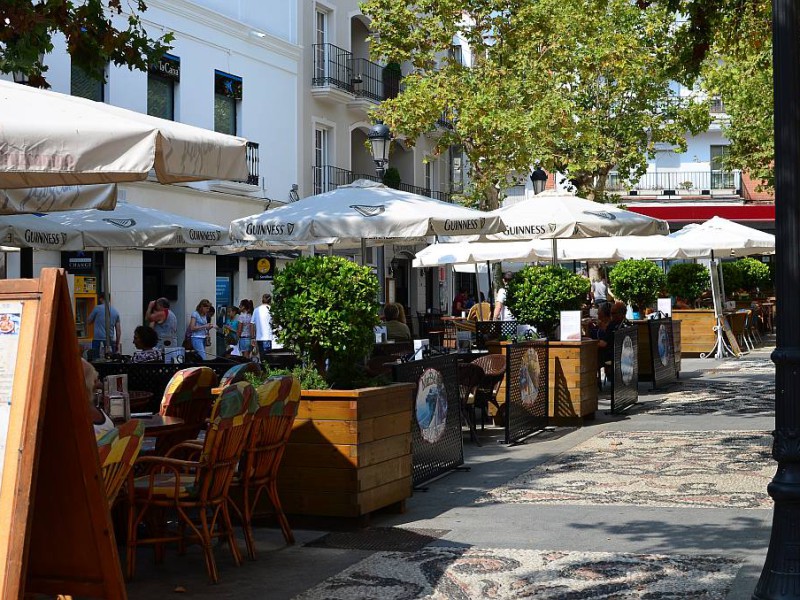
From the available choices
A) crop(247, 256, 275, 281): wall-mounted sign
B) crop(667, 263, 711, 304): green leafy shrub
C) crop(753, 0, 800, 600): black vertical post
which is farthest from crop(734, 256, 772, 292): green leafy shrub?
crop(753, 0, 800, 600): black vertical post

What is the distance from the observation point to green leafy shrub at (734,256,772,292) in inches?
1399

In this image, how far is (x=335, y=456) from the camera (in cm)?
799

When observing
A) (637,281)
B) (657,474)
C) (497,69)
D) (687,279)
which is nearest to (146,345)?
(657,474)

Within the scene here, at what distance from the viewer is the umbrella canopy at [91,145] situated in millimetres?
5926

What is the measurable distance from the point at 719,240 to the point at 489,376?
15493 mm

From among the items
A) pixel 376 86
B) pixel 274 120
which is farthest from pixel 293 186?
pixel 376 86

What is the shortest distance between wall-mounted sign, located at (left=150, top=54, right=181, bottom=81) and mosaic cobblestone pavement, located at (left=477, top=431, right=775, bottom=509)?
16.2 metres

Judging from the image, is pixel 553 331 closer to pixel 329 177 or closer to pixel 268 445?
pixel 268 445

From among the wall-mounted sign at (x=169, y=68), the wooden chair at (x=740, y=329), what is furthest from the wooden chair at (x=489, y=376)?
the wooden chair at (x=740, y=329)

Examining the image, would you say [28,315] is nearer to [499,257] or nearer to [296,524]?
[296,524]

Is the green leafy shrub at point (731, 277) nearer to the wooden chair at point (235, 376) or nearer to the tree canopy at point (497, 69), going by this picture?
the tree canopy at point (497, 69)

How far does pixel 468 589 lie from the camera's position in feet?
21.3

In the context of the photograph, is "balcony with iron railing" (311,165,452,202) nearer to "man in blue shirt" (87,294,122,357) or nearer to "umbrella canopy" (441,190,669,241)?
"man in blue shirt" (87,294,122,357)

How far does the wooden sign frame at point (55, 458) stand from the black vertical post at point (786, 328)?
3.00m
